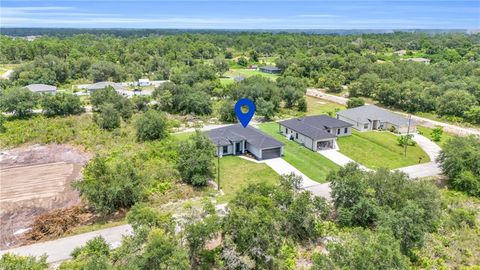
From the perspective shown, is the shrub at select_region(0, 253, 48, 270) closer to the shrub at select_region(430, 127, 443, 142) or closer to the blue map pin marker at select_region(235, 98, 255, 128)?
the blue map pin marker at select_region(235, 98, 255, 128)

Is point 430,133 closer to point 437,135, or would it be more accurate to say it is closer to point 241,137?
point 437,135

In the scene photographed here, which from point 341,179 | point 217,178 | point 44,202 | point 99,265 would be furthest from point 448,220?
point 44,202

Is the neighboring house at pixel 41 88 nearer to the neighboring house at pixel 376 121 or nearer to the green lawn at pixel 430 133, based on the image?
the neighboring house at pixel 376 121

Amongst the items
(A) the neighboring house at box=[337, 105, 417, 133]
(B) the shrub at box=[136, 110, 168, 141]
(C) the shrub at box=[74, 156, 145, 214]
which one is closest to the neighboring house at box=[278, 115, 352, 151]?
(A) the neighboring house at box=[337, 105, 417, 133]

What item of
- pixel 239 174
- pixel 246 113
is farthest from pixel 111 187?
pixel 246 113

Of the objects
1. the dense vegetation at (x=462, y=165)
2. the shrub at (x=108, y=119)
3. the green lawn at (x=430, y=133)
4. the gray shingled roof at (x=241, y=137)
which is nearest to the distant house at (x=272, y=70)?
the green lawn at (x=430, y=133)

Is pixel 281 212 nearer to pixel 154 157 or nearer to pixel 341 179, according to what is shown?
pixel 341 179
